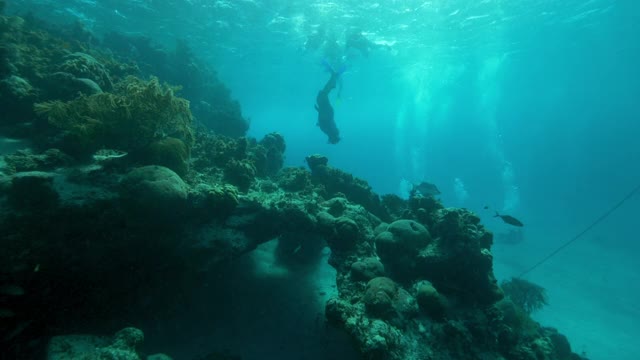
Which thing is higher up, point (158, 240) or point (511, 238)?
point (511, 238)

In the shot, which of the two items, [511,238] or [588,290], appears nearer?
[588,290]

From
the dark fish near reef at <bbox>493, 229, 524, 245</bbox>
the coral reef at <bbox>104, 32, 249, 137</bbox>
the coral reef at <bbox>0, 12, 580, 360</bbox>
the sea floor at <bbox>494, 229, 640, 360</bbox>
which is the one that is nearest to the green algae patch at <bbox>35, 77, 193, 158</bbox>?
the coral reef at <bbox>0, 12, 580, 360</bbox>

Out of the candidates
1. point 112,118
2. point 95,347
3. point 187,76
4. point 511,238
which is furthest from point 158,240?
point 511,238

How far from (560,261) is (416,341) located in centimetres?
3171

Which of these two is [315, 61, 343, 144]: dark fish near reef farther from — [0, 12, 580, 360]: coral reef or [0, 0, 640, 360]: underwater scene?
[0, 12, 580, 360]: coral reef

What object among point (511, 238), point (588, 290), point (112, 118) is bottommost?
point (112, 118)

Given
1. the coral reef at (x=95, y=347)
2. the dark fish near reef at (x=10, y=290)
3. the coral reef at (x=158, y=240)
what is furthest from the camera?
the coral reef at (x=158, y=240)

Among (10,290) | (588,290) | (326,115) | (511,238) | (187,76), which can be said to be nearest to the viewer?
(10,290)

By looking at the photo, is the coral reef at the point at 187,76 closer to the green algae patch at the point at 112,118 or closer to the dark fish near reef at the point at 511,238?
the green algae patch at the point at 112,118

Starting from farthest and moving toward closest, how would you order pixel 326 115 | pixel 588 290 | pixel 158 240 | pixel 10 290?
pixel 588 290, pixel 326 115, pixel 158 240, pixel 10 290

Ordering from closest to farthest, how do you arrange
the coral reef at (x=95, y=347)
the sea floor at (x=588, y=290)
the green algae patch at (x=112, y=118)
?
the coral reef at (x=95, y=347) → the green algae patch at (x=112, y=118) → the sea floor at (x=588, y=290)

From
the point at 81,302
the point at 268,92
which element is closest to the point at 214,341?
the point at 81,302

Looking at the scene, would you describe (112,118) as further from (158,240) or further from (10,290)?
(10,290)

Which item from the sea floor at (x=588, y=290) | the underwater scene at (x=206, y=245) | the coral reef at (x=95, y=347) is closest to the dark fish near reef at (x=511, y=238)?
the sea floor at (x=588, y=290)
